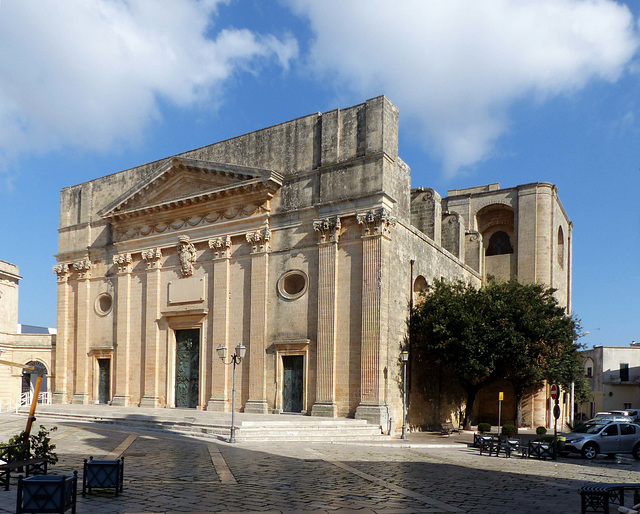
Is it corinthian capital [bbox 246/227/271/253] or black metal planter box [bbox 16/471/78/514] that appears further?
corinthian capital [bbox 246/227/271/253]

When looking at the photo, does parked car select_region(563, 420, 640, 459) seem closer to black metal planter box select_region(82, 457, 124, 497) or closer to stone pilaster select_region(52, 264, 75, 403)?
black metal planter box select_region(82, 457, 124, 497)

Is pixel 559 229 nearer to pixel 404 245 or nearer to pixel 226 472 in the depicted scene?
pixel 404 245

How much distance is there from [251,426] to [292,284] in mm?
7065

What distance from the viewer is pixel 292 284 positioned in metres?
25.8

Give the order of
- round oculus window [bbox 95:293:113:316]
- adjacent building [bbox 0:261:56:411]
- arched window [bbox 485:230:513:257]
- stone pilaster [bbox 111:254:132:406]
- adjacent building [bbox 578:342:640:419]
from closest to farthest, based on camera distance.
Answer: stone pilaster [bbox 111:254:132:406], round oculus window [bbox 95:293:113:316], adjacent building [bbox 0:261:56:411], arched window [bbox 485:230:513:257], adjacent building [bbox 578:342:640:419]

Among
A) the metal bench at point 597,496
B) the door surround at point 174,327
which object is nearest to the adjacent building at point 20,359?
the door surround at point 174,327

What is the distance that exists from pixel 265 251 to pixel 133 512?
1786 centimetres

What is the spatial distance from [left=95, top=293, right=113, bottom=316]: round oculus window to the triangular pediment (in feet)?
13.3

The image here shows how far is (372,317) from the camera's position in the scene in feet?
75.4

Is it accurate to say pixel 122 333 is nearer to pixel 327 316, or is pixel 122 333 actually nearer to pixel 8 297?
pixel 327 316

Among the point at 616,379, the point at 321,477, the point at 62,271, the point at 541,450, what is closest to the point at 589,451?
the point at 541,450

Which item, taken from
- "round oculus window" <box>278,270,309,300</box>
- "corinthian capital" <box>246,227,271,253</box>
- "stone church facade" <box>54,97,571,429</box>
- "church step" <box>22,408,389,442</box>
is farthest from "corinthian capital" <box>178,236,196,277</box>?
"church step" <box>22,408,389,442</box>

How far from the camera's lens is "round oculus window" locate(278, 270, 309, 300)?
2539 cm

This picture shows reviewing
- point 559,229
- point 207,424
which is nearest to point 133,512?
A: point 207,424
